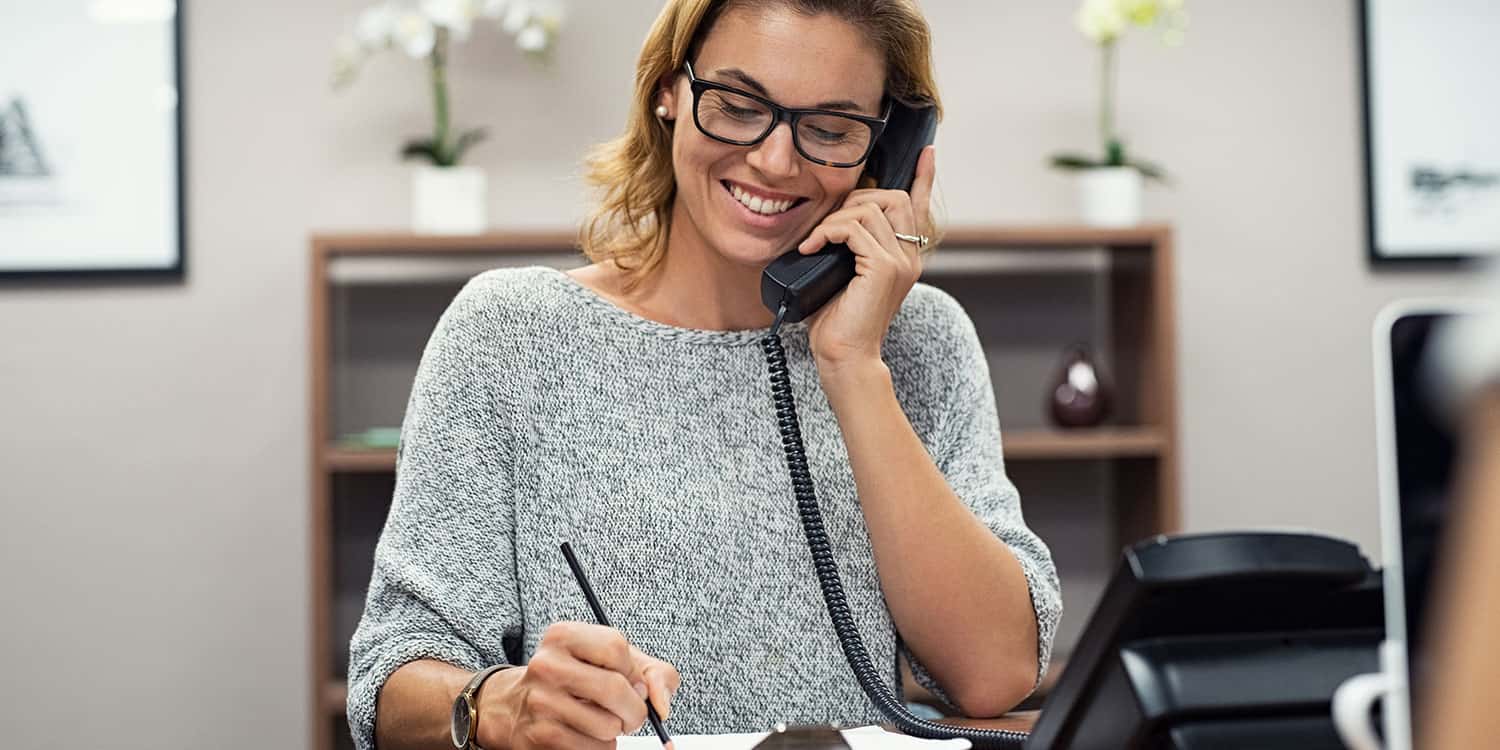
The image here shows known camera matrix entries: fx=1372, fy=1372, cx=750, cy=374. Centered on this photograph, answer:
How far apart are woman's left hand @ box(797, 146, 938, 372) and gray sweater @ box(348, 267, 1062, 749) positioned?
109 millimetres

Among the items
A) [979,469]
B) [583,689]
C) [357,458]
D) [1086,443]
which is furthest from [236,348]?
[583,689]

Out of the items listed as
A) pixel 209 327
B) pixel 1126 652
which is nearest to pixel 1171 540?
pixel 1126 652

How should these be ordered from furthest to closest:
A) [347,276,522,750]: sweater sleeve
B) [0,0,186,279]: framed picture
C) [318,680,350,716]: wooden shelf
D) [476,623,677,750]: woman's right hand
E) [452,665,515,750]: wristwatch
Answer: [0,0,186,279]: framed picture < [318,680,350,716]: wooden shelf < [347,276,522,750]: sweater sleeve < [452,665,515,750]: wristwatch < [476,623,677,750]: woman's right hand

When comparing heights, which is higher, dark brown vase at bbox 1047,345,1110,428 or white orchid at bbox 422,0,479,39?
white orchid at bbox 422,0,479,39

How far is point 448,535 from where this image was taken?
121 centimetres

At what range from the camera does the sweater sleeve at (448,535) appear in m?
1.16

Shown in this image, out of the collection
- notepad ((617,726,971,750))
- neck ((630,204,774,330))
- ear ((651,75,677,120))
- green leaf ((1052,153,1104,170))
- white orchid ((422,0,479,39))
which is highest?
white orchid ((422,0,479,39))

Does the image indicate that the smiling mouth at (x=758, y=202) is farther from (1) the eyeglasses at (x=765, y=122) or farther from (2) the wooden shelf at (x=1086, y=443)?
(2) the wooden shelf at (x=1086, y=443)

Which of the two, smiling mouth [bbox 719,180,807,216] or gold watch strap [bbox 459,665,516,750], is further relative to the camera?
smiling mouth [bbox 719,180,807,216]

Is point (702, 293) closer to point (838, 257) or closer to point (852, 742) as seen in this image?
point (838, 257)

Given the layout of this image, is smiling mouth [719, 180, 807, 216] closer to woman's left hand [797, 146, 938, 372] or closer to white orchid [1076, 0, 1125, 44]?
woman's left hand [797, 146, 938, 372]

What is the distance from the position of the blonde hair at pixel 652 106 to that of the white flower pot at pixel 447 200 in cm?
110

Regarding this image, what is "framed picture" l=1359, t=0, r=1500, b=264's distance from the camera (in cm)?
292

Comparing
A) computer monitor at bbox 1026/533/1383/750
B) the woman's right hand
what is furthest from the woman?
computer monitor at bbox 1026/533/1383/750
